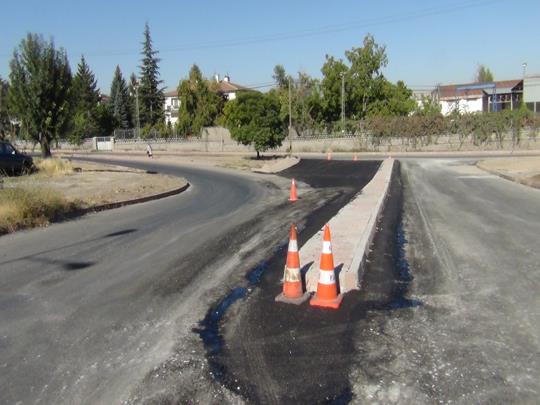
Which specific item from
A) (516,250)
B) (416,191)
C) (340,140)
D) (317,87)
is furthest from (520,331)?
(317,87)

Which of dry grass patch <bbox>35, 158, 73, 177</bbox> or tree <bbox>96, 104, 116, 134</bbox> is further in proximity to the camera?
tree <bbox>96, 104, 116, 134</bbox>

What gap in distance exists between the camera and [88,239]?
985cm

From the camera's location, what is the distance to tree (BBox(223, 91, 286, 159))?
36688mm

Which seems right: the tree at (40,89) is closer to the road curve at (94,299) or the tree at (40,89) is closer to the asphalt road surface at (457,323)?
the road curve at (94,299)

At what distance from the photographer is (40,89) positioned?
2778cm

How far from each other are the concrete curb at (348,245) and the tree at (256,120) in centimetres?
2438

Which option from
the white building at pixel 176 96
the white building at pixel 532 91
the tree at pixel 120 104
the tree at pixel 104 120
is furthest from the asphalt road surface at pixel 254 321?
the white building at pixel 176 96

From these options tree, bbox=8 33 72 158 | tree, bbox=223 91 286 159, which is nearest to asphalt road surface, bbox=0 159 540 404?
tree, bbox=8 33 72 158

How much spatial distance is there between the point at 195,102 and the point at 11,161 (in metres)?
47.9

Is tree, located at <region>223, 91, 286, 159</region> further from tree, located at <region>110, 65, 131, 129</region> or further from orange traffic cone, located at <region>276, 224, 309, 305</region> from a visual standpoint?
tree, located at <region>110, 65, 131, 129</region>

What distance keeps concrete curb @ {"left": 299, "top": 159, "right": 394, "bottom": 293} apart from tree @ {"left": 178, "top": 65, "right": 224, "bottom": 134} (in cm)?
5640

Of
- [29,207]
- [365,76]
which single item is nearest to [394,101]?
[365,76]

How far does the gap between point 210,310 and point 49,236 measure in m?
5.95

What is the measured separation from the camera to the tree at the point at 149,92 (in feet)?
257
